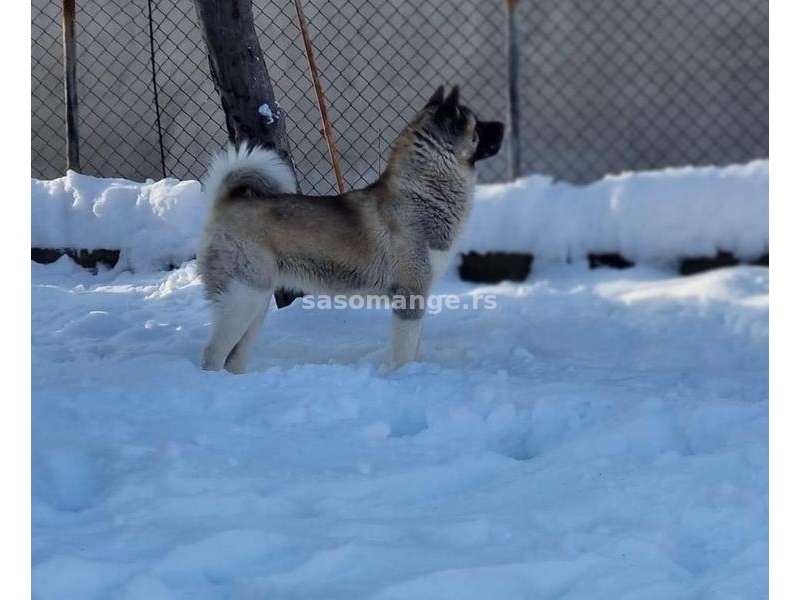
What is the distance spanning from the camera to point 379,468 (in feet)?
8.65

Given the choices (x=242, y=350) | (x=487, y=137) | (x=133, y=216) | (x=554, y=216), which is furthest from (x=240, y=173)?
(x=554, y=216)

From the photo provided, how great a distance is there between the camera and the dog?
3.59 m

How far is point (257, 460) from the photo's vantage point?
2631 mm

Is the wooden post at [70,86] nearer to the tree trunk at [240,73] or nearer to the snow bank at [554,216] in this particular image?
the snow bank at [554,216]

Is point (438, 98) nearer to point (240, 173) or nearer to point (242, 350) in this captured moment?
point (240, 173)

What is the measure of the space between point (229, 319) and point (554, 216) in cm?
299

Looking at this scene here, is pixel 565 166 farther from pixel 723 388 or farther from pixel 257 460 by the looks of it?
pixel 257 460

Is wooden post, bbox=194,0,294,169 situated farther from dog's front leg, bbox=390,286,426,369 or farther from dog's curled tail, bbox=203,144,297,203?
dog's front leg, bbox=390,286,426,369

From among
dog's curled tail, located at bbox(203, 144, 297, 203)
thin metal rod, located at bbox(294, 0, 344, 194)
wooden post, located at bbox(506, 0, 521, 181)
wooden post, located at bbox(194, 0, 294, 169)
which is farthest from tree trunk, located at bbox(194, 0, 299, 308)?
wooden post, located at bbox(506, 0, 521, 181)

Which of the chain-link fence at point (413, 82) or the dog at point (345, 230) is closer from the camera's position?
the dog at point (345, 230)

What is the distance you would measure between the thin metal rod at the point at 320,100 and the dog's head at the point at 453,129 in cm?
85

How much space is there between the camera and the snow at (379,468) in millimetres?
2086

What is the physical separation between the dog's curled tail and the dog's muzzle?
2.89 feet

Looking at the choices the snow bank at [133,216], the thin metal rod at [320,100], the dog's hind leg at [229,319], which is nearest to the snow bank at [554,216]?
the snow bank at [133,216]
